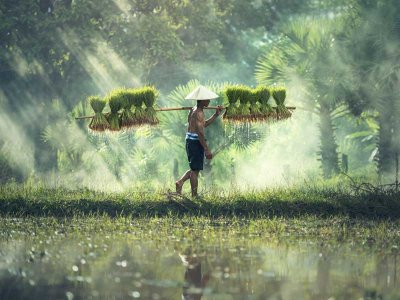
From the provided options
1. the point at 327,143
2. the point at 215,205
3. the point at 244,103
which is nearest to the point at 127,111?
the point at 244,103

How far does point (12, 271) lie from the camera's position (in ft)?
30.3

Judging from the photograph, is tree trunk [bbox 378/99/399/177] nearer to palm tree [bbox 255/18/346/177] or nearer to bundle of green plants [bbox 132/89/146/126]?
palm tree [bbox 255/18/346/177]

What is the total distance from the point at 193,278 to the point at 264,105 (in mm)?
6801

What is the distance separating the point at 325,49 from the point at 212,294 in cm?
1827

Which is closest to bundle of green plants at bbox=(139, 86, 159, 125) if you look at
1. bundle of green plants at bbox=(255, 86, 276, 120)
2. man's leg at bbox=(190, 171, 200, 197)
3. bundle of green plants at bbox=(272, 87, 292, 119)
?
man's leg at bbox=(190, 171, 200, 197)

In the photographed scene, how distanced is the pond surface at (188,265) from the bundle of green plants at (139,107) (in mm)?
3063

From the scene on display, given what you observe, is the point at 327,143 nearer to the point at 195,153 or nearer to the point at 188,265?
the point at 195,153

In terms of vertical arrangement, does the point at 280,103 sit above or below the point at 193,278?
above

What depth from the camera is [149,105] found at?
50.2ft

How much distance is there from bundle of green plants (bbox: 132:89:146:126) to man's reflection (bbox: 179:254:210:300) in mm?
5262

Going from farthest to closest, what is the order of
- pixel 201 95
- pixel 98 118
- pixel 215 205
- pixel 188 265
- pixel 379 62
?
pixel 379 62 < pixel 98 118 < pixel 201 95 < pixel 215 205 < pixel 188 265

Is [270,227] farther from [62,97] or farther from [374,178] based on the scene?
[62,97]

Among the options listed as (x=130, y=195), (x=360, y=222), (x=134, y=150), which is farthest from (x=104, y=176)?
(x=360, y=222)

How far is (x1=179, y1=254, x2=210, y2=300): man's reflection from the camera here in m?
8.11
